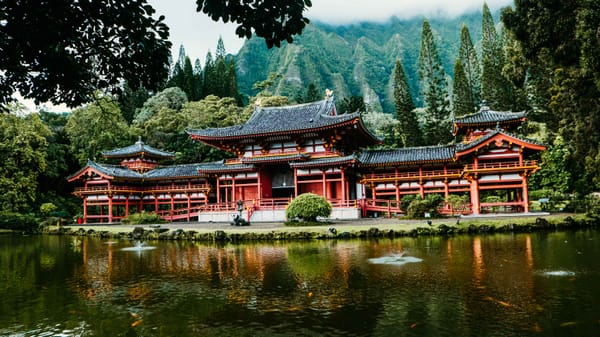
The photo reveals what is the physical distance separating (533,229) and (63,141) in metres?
46.5

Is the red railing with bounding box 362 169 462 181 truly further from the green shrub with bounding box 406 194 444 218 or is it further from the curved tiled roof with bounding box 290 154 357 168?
the green shrub with bounding box 406 194 444 218

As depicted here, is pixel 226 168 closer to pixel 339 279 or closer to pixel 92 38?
pixel 339 279

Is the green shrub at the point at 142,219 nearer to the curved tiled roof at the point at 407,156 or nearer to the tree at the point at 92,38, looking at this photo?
the curved tiled roof at the point at 407,156

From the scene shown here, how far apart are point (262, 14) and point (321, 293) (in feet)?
17.3

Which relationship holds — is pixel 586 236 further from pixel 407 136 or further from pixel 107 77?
pixel 407 136

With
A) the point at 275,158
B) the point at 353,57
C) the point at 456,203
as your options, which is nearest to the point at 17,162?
the point at 275,158

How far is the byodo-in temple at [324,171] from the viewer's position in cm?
2488

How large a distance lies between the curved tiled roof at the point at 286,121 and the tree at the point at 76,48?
22.0 meters

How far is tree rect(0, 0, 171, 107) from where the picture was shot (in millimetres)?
4426

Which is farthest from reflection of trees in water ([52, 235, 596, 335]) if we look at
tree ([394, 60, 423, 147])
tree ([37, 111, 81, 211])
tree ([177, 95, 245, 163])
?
tree ([394, 60, 423, 147])

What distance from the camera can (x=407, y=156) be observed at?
28.3m

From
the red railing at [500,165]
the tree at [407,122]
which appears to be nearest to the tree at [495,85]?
the tree at [407,122]

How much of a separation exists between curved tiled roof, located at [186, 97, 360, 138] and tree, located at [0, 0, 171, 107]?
72.3 ft

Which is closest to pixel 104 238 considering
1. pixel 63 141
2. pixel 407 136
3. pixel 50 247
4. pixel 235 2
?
pixel 50 247
